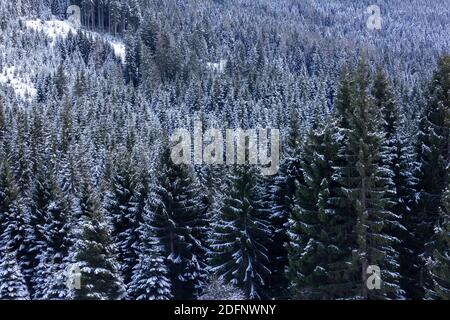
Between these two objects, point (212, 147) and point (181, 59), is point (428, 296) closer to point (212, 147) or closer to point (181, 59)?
point (212, 147)

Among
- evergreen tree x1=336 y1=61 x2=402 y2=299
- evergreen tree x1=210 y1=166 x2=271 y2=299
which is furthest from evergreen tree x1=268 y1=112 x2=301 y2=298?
evergreen tree x1=336 y1=61 x2=402 y2=299

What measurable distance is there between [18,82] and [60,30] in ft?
148

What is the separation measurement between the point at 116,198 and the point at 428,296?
24.6 meters

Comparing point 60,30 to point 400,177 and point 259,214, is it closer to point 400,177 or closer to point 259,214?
point 259,214

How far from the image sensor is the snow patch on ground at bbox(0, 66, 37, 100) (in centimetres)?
11481

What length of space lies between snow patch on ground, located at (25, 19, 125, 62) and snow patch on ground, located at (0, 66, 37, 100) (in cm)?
2741

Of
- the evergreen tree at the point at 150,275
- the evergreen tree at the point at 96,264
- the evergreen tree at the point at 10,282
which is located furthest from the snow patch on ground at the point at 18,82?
the evergreen tree at the point at 96,264

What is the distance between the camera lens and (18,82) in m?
121

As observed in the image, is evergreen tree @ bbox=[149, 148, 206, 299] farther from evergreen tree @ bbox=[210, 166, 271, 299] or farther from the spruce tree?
the spruce tree

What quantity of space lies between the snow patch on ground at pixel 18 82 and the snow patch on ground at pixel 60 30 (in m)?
27.4

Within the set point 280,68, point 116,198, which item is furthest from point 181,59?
point 116,198

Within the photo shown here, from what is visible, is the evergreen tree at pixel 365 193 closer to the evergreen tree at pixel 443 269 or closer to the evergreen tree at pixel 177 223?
the evergreen tree at pixel 443 269

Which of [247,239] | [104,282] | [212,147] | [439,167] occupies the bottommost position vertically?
[104,282]

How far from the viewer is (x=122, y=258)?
38031mm
